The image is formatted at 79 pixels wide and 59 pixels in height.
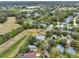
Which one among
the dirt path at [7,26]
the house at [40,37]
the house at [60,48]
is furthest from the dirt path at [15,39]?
the house at [60,48]

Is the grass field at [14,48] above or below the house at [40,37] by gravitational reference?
below

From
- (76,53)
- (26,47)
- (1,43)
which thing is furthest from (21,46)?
(76,53)

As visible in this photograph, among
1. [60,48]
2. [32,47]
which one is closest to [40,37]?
[32,47]

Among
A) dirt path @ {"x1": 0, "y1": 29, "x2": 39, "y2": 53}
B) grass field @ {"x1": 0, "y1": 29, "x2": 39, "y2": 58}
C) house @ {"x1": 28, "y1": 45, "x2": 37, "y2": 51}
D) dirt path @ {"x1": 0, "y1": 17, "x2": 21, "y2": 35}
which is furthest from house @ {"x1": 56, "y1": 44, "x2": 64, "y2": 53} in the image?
dirt path @ {"x1": 0, "y1": 17, "x2": 21, "y2": 35}

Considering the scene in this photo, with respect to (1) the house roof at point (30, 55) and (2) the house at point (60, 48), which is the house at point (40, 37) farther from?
(1) the house roof at point (30, 55)

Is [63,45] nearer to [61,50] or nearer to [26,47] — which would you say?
[61,50]

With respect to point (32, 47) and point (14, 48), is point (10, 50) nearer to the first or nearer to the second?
point (14, 48)

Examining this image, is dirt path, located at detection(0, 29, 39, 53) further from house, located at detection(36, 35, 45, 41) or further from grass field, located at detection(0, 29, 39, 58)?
house, located at detection(36, 35, 45, 41)

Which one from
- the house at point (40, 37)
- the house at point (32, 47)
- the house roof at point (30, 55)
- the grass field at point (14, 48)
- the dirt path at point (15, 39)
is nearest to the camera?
the house roof at point (30, 55)

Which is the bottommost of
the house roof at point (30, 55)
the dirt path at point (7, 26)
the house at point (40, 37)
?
the house roof at point (30, 55)

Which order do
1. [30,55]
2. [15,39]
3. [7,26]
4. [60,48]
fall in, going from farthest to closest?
[7,26] → [15,39] → [60,48] → [30,55]

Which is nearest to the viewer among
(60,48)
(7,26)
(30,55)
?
(30,55)
